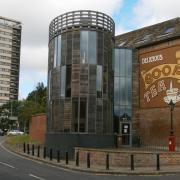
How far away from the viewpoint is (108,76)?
33.9 meters

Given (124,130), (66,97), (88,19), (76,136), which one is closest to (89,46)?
(88,19)

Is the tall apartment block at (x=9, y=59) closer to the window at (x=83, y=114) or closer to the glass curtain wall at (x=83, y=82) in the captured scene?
the glass curtain wall at (x=83, y=82)

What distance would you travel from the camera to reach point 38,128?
50.8 meters

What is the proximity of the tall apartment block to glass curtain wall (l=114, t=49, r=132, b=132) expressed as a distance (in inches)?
5479

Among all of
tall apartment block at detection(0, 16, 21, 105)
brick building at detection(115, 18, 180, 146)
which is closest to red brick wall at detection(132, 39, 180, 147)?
brick building at detection(115, 18, 180, 146)

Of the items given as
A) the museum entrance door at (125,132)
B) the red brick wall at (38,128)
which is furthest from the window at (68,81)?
the red brick wall at (38,128)

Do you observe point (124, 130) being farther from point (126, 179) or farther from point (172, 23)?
point (126, 179)

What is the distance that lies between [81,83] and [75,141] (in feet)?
14.1

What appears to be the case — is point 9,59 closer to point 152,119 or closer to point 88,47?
point 152,119

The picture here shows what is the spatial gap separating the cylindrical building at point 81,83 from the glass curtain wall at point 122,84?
6043mm

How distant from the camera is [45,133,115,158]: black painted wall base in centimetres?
3150

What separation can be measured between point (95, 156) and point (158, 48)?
16.0 metres

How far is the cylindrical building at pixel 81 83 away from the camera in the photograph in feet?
105

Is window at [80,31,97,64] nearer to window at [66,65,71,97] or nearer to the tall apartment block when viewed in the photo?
window at [66,65,71,97]
